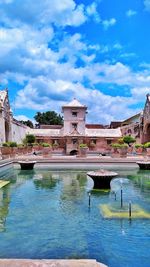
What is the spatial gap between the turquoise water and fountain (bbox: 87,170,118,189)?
3.18 ft

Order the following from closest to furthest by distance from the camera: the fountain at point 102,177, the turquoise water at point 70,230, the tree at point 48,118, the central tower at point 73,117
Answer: the turquoise water at point 70,230
the fountain at point 102,177
the central tower at point 73,117
the tree at point 48,118

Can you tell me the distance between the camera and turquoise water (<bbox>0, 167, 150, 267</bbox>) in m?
7.06

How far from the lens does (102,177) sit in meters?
15.3

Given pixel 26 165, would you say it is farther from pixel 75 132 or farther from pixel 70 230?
pixel 75 132

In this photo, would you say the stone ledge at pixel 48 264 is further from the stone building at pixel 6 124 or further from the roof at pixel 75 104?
the roof at pixel 75 104

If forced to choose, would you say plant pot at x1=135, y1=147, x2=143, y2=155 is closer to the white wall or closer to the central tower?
the central tower

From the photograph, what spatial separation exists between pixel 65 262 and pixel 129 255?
11.2 ft

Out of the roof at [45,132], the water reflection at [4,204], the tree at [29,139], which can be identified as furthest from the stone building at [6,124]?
the water reflection at [4,204]

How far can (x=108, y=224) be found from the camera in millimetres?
9359

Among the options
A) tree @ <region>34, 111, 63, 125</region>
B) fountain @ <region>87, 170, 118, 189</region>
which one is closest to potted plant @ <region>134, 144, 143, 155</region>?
fountain @ <region>87, 170, 118, 189</region>

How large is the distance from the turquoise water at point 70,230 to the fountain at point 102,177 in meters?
0.97

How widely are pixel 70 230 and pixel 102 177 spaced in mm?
6714

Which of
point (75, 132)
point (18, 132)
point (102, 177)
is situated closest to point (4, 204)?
point (102, 177)

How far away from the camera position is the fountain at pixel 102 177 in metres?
15.3
